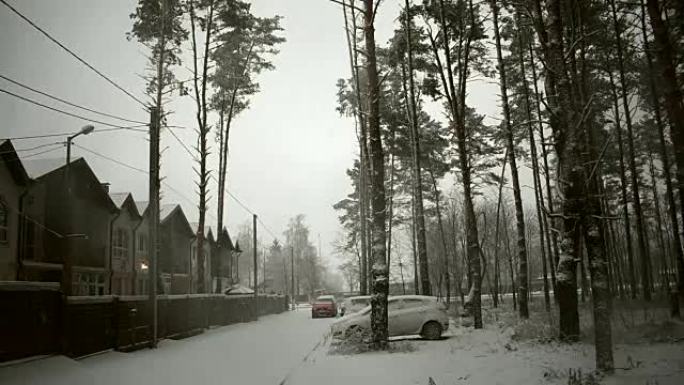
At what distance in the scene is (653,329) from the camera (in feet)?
34.9

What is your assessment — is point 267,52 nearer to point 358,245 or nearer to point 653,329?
point 358,245

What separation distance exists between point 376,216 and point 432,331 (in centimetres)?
488

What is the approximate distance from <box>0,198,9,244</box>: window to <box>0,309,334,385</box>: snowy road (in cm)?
986

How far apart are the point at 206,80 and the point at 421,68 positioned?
10.8 m

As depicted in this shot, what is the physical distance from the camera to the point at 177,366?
11820 millimetres

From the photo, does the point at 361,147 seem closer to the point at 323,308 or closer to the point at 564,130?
the point at 323,308

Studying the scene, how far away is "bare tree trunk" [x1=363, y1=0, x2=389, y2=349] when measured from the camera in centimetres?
1272

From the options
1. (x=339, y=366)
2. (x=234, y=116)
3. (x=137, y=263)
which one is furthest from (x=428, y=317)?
(x=137, y=263)

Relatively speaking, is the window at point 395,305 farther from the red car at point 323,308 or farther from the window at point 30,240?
the red car at point 323,308

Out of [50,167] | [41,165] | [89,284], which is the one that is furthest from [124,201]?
[41,165]

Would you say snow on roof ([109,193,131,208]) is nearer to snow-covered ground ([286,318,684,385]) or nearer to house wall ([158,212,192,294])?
house wall ([158,212,192,294])

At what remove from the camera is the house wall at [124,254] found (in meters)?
31.5

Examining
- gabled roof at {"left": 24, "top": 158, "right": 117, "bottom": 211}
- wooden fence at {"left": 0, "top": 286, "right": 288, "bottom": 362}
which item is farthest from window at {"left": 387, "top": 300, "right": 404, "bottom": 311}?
gabled roof at {"left": 24, "top": 158, "right": 117, "bottom": 211}

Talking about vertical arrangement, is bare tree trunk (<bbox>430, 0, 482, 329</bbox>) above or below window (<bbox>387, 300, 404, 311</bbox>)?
above
